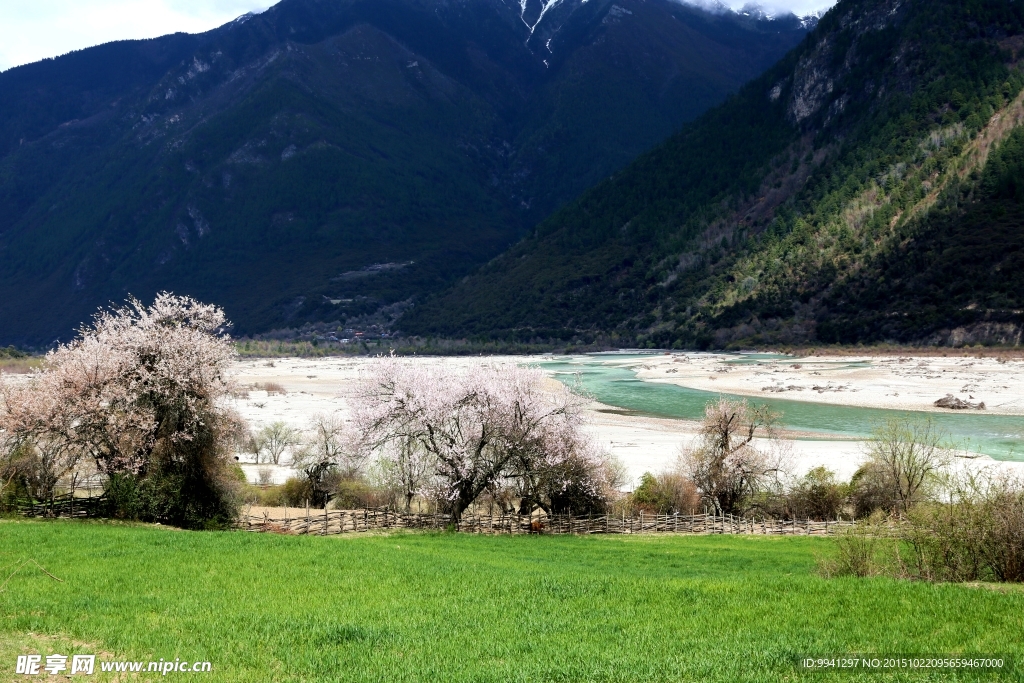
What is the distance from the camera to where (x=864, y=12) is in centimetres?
18675

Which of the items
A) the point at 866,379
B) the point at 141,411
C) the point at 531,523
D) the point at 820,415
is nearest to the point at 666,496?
the point at 531,523

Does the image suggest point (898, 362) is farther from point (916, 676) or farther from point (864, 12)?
point (864, 12)

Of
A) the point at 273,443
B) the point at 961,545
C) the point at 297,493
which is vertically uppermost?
the point at 961,545

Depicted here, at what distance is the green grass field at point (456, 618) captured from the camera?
10562 mm

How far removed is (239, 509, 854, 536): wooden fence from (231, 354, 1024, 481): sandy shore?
5.55 m

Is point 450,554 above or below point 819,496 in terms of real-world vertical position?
above

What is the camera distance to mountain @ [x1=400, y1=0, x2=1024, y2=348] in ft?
387

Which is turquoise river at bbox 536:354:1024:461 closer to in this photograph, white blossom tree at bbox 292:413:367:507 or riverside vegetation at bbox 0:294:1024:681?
riverside vegetation at bbox 0:294:1024:681

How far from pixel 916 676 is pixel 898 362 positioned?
9538 cm

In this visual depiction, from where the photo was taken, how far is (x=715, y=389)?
80250 mm

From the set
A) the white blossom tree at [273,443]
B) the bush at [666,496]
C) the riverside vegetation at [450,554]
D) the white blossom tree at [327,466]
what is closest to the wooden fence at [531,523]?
the riverside vegetation at [450,554]

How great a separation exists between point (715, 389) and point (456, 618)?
70.4m

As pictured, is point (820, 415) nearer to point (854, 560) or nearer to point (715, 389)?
point (715, 389)

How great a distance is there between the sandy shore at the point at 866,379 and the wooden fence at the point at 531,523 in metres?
33.7
